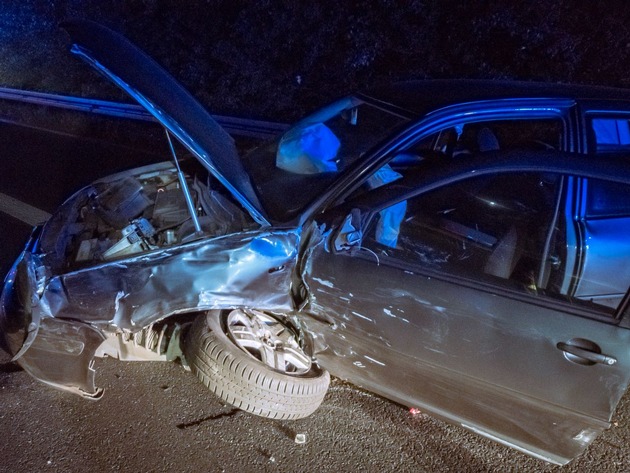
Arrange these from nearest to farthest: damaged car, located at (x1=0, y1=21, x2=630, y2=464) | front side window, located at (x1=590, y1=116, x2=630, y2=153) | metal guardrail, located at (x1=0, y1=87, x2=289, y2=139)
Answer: damaged car, located at (x1=0, y1=21, x2=630, y2=464) < front side window, located at (x1=590, y1=116, x2=630, y2=153) < metal guardrail, located at (x1=0, y1=87, x2=289, y2=139)

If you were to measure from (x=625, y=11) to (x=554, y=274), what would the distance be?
21.5ft

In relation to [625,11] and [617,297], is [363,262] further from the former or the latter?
[625,11]

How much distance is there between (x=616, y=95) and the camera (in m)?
2.31

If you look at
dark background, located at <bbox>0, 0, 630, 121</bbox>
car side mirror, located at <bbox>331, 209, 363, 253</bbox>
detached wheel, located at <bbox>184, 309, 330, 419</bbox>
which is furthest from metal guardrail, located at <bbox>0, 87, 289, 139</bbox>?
car side mirror, located at <bbox>331, 209, 363, 253</bbox>

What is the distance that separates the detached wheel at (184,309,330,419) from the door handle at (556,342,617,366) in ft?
3.96

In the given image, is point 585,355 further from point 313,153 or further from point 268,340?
point 313,153

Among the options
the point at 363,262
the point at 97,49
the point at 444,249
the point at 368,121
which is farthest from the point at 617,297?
the point at 97,49

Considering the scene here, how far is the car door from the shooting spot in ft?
6.16

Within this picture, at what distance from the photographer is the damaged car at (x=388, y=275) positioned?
75.4 inches

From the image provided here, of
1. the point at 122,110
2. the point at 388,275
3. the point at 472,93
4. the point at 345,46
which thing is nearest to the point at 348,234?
the point at 388,275

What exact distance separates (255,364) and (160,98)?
1345 millimetres

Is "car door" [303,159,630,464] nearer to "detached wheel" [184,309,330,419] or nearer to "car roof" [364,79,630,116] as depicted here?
"detached wheel" [184,309,330,419]

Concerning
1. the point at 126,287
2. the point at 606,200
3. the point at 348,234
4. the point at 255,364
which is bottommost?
the point at 255,364

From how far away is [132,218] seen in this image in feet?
9.04
